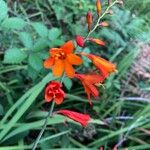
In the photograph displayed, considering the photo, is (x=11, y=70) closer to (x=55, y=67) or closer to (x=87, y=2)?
(x=87, y=2)

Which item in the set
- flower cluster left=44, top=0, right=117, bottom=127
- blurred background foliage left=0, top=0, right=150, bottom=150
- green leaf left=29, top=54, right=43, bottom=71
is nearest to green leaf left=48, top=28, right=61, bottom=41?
blurred background foliage left=0, top=0, right=150, bottom=150

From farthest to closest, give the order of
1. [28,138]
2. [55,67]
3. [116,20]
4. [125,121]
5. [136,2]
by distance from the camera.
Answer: [136,2], [116,20], [125,121], [28,138], [55,67]

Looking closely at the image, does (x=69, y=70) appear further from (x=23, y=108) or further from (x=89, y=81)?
(x=23, y=108)

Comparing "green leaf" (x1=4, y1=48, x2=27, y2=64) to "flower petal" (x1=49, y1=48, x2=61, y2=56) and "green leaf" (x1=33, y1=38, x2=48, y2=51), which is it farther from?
"flower petal" (x1=49, y1=48, x2=61, y2=56)

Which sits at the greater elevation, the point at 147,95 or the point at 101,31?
the point at 101,31

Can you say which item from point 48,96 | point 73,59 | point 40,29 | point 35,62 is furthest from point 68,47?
point 40,29

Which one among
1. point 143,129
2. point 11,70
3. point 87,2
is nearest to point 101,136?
point 143,129
